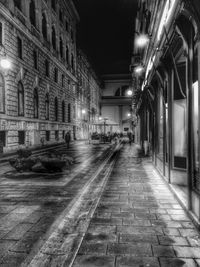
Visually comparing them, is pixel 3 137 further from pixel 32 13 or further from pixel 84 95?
pixel 84 95

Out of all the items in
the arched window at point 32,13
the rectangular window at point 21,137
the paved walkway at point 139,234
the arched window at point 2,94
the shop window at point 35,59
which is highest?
the arched window at point 32,13

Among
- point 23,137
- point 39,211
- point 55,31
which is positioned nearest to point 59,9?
point 55,31

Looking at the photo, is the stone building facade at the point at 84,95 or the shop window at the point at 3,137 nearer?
the shop window at the point at 3,137

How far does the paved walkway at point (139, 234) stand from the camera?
129 inches

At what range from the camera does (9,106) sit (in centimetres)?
2025

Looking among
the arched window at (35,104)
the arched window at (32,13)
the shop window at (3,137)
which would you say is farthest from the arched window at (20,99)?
the arched window at (32,13)

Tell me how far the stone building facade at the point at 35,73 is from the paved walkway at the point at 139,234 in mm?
15221

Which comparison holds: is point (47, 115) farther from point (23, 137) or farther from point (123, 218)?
point (123, 218)

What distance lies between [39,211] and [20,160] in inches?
212

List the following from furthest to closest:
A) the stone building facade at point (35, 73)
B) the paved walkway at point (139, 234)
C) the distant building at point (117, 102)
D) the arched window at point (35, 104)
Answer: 1. the distant building at point (117, 102)
2. the arched window at point (35, 104)
3. the stone building facade at point (35, 73)
4. the paved walkway at point (139, 234)

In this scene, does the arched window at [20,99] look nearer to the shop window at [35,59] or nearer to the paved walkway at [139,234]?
the shop window at [35,59]

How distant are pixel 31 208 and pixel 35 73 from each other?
22332mm

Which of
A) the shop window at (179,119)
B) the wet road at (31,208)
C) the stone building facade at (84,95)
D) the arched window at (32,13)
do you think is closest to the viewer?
the wet road at (31,208)

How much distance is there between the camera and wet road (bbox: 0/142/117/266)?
11.9 ft
